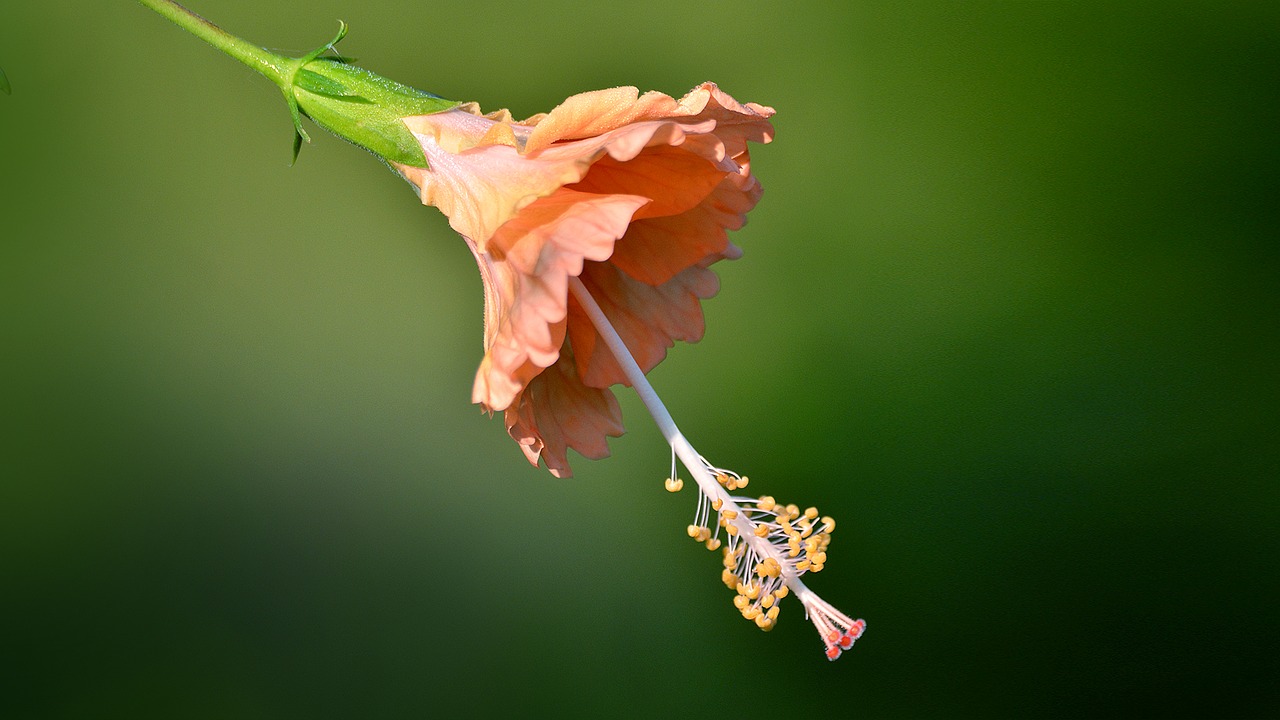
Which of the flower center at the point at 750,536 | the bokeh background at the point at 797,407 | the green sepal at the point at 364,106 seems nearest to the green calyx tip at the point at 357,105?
the green sepal at the point at 364,106

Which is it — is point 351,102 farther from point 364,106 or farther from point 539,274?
point 539,274

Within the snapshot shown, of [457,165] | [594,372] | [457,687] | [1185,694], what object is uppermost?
[457,165]

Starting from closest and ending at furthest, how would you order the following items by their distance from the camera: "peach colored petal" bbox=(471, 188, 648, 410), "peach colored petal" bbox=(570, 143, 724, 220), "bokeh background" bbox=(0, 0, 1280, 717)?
1. "peach colored petal" bbox=(471, 188, 648, 410)
2. "peach colored petal" bbox=(570, 143, 724, 220)
3. "bokeh background" bbox=(0, 0, 1280, 717)

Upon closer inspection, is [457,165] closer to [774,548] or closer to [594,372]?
[594,372]

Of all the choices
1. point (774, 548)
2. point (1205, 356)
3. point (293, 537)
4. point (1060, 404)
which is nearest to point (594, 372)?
point (774, 548)

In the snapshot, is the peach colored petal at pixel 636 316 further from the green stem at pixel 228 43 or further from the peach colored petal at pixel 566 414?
the green stem at pixel 228 43

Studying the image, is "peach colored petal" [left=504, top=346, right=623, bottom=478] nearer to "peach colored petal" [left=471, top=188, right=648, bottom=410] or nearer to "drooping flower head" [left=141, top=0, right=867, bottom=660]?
"drooping flower head" [left=141, top=0, right=867, bottom=660]

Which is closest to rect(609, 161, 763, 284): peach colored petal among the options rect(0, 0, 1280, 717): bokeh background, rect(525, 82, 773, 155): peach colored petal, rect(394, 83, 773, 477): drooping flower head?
rect(394, 83, 773, 477): drooping flower head
